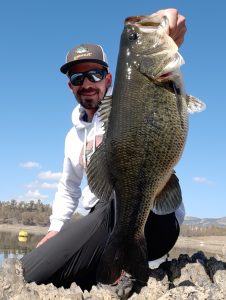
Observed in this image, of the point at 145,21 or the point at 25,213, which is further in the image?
the point at 25,213

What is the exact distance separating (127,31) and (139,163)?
1.02 m

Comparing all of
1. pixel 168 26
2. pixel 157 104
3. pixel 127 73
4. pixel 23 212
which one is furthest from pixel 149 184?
pixel 23 212

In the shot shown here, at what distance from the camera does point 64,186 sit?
18.6 ft

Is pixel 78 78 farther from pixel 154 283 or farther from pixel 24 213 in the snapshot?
pixel 24 213

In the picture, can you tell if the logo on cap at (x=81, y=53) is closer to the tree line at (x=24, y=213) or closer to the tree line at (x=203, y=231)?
the tree line at (x=203, y=231)

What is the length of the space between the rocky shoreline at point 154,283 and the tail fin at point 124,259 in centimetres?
17

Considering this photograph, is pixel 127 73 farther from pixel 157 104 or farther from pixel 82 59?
pixel 82 59

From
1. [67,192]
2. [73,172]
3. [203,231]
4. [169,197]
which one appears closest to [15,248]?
[67,192]

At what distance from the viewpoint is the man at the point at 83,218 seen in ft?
14.1

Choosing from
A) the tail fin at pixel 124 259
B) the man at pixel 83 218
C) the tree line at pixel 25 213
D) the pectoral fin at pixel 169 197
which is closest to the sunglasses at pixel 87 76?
the man at pixel 83 218

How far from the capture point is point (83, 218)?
175 inches

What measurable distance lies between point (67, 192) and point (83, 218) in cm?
126

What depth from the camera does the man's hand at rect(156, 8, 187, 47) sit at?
353cm

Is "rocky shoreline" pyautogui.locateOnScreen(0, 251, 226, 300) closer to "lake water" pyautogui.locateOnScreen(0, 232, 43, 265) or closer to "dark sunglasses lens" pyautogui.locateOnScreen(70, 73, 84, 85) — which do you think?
"dark sunglasses lens" pyautogui.locateOnScreen(70, 73, 84, 85)
